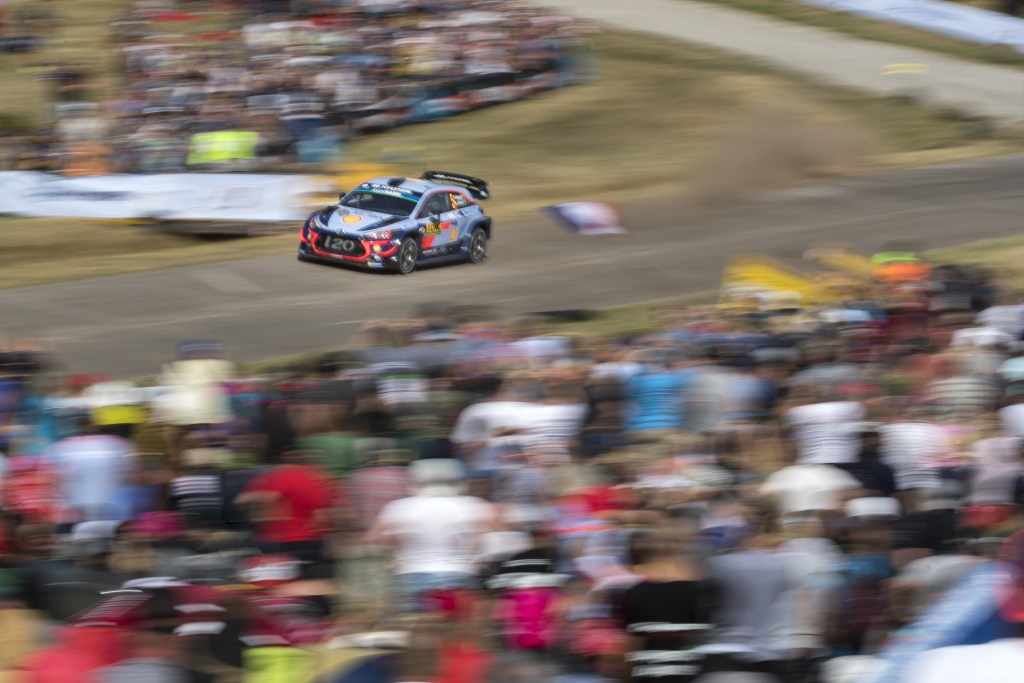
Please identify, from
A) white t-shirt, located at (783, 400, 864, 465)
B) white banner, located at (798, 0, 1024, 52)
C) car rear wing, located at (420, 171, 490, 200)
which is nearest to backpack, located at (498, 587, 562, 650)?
white t-shirt, located at (783, 400, 864, 465)

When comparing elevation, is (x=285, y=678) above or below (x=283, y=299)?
above

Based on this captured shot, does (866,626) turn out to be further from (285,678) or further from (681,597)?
(285,678)

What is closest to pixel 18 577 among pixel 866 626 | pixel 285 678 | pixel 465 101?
pixel 285 678

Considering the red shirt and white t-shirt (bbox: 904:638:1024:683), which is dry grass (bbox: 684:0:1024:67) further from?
white t-shirt (bbox: 904:638:1024:683)

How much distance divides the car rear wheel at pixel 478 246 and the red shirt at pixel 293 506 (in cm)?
1264

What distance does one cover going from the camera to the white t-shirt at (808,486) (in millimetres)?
7715

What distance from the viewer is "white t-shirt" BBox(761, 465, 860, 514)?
7.71 metres

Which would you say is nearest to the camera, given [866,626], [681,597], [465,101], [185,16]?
[681,597]

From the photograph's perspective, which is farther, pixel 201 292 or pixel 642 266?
pixel 642 266

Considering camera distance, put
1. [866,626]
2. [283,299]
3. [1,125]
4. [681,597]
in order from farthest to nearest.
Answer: [1,125]
[283,299]
[866,626]
[681,597]

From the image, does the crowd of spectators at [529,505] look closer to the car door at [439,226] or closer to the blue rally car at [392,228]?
the blue rally car at [392,228]

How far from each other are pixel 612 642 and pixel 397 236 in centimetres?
1331

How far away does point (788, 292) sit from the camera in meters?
15.9

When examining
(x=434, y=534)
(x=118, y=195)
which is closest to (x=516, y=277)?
(x=118, y=195)
